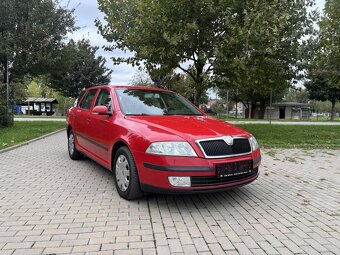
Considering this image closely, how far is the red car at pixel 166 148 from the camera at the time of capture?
4246 millimetres

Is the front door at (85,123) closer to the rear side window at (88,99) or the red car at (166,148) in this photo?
the rear side window at (88,99)

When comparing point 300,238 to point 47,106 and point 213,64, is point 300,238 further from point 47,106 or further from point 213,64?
point 47,106

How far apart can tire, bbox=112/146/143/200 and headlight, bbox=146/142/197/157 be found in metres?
0.52

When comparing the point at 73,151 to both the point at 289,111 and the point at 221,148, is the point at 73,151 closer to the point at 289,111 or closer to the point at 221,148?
the point at 221,148

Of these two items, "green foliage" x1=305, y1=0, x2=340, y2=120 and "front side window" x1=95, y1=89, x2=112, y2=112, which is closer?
"front side window" x1=95, y1=89, x2=112, y2=112

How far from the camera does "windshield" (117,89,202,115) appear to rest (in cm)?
556

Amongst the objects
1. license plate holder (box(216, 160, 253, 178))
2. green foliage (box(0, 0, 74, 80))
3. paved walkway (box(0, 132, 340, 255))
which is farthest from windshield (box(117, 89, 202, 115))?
green foliage (box(0, 0, 74, 80))

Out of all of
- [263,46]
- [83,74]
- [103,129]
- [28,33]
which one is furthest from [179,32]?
[83,74]

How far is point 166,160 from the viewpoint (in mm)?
4223

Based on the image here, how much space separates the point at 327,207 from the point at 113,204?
298cm

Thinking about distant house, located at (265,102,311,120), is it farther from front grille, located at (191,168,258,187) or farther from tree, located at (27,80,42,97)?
front grille, located at (191,168,258,187)

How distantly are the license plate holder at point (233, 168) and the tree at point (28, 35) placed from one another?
598 inches

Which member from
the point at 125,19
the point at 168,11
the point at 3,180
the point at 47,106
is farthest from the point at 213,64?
the point at 47,106

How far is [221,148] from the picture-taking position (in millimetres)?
4398
